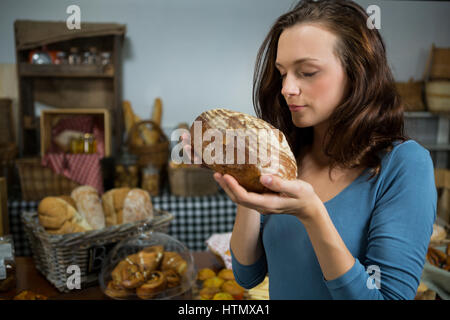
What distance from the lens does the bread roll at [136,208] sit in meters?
1.21

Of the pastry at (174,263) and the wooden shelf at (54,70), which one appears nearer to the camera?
the pastry at (174,263)

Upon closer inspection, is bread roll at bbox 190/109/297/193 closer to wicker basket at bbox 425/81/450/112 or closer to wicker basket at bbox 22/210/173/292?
wicker basket at bbox 22/210/173/292

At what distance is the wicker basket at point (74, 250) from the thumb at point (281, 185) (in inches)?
27.4

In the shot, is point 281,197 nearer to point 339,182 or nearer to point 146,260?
point 339,182

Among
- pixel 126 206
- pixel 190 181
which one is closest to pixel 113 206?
pixel 126 206

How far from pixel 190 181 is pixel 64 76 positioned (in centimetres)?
109

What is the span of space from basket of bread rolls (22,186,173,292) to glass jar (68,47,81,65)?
1243 mm

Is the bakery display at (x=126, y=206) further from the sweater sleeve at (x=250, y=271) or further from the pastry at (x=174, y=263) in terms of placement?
the sweater sleeve at (x=250, y=271)

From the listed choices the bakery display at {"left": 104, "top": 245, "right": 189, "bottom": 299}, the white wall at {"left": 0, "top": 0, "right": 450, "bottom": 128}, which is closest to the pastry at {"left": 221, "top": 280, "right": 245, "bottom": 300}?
the bakery display at {"left": 104, "top": 245, "right": 189, "bottom": 299}

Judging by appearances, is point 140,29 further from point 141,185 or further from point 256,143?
point 256,143

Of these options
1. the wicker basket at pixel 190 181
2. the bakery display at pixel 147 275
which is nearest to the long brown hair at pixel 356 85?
the bakery display at pixel 147 275

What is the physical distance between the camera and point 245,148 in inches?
17.5
